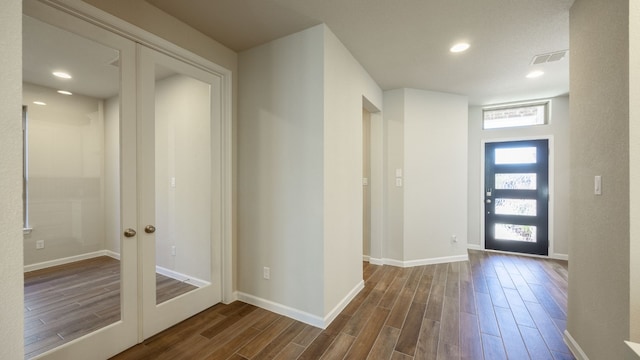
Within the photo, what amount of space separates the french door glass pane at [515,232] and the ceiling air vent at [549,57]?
2951 millimetres

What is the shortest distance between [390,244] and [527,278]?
1840 mm

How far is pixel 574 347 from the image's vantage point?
196 centimetres

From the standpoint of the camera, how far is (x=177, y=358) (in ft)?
6.17

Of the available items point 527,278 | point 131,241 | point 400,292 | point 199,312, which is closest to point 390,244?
point 400,292

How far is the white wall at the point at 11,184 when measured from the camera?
720mm

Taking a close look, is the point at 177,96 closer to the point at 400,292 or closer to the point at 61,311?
the point at 61,311

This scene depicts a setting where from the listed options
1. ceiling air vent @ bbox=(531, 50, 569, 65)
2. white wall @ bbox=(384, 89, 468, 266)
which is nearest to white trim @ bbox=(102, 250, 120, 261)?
white wall @ bbox=(384, 89, 468, 266)

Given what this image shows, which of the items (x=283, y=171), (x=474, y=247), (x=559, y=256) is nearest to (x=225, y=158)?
(x=283, y=171)

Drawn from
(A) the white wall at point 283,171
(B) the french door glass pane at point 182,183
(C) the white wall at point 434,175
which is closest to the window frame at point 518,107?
(C) the white wall at point 434,175

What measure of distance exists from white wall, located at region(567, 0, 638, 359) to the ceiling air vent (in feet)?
3.27

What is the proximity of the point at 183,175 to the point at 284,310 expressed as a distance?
64.4 inches

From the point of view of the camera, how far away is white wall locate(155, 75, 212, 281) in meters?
2.22

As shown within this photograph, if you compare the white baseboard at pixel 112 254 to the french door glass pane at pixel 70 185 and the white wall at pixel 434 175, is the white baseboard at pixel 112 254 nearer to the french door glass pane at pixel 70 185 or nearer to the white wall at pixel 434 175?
the french door glass pane at pixel 70 185

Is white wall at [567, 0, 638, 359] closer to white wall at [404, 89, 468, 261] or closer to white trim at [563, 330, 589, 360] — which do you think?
white trim at [563, 330, 589, 360]
